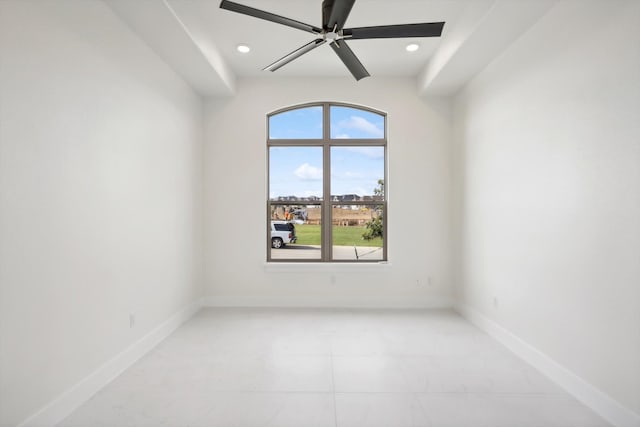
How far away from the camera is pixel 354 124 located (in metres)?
4.71

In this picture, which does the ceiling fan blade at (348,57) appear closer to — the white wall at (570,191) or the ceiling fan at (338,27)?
the ceiling fan at (338,27)

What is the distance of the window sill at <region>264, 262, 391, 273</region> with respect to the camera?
4.50 metres

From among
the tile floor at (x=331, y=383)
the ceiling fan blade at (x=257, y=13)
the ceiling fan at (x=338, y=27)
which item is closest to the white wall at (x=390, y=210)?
the tile floor at (x=331, y=383)

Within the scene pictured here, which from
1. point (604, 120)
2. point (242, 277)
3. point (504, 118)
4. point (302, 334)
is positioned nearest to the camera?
point (604, 120)

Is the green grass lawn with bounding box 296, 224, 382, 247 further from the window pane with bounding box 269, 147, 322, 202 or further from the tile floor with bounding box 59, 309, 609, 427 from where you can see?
the tile floor with bounding box 59, 309, 609, 427

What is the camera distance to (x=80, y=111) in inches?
90.4

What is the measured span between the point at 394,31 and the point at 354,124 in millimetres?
2207

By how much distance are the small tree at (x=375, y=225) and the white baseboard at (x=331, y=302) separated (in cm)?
86

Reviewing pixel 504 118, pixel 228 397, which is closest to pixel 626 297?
pixel 504 118

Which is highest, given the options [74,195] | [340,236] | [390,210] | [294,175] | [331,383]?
[294,175]

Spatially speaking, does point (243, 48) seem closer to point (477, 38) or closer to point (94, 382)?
point (477, 38)

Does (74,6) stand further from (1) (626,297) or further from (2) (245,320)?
(1) (626,297)

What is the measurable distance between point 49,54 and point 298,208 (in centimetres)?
315

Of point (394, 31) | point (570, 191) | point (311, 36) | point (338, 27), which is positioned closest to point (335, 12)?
point (338, 27)
